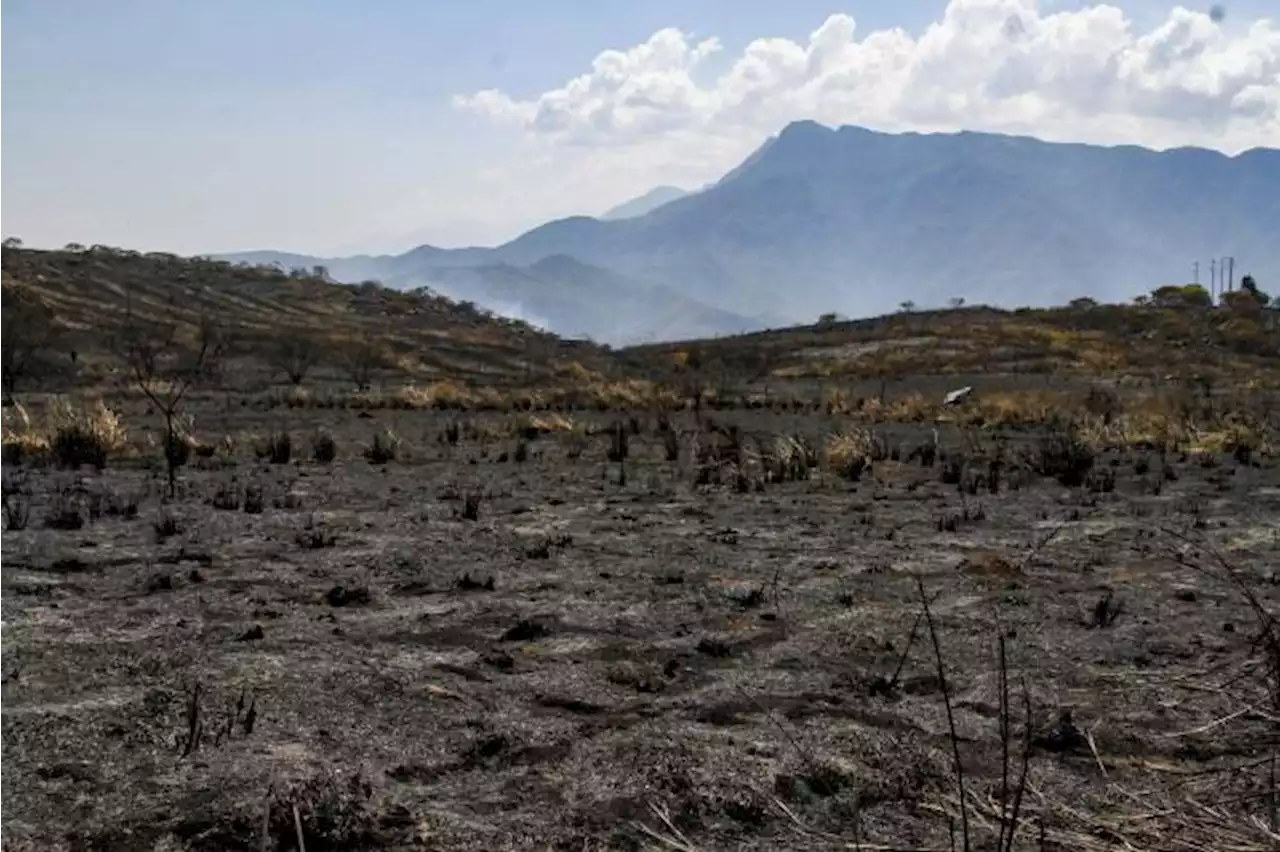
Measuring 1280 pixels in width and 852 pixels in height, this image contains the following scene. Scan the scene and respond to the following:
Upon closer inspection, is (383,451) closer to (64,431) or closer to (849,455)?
(64,431)

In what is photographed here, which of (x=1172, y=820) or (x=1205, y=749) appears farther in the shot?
(x=1205, y=749)

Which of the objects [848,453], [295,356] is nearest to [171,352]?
[295,356]

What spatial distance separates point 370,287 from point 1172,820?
76.4 meters

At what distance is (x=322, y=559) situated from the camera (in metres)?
9.43

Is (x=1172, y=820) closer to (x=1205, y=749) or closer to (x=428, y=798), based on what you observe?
(x=428, y=798)

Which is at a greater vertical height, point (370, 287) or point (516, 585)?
point (370, 287)

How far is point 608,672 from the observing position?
21.9 feet

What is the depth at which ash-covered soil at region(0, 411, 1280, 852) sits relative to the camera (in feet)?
15.1

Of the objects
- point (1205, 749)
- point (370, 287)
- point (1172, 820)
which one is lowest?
point (1205, 749)

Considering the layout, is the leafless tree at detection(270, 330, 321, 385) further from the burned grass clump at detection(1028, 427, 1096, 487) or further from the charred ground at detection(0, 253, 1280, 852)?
the burned grass clump at detection(1028, 427, 1096, 487)

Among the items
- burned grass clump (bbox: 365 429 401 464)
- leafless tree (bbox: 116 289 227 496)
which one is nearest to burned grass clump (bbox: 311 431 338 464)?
burned grass clump (bbox: 365 429 401 464)

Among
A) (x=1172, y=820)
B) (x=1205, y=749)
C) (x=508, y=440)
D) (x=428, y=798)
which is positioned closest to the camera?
(x=1172, y=820)

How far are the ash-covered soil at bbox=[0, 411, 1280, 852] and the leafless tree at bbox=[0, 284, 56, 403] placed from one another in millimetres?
16924

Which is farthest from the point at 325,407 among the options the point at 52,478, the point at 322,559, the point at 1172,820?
the point at 1172,820
